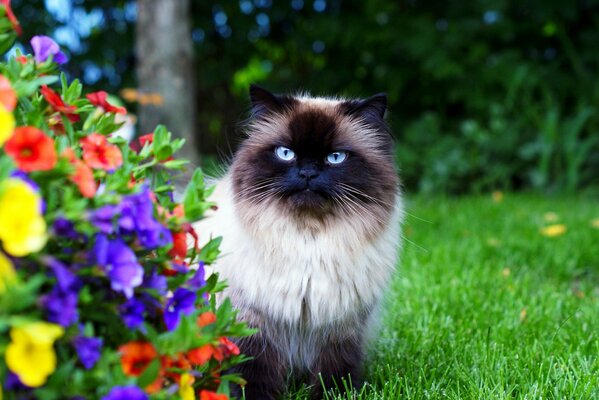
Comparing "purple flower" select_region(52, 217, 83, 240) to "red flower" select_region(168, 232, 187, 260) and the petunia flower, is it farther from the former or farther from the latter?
"red flower" select_region(168, 232, 187, 260)

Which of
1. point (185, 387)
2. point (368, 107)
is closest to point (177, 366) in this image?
point (185, 387)

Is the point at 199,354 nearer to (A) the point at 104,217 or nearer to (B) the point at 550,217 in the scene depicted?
(A) the point at 104,217

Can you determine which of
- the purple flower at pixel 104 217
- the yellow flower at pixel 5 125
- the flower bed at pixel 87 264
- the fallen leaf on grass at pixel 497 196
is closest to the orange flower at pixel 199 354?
the flower bed at pixel 87 264

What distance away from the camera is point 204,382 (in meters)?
1.64

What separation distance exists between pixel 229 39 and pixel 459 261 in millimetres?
4038

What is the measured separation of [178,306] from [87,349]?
0.87 feet

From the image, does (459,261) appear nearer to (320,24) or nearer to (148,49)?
(148,49)

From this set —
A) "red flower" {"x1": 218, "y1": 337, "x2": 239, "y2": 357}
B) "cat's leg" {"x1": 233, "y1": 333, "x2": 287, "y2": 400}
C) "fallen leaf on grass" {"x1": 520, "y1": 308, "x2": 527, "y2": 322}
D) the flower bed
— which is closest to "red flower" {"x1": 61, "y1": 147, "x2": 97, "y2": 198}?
the flower bed

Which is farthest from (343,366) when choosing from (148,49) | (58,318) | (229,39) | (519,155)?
(229,39)

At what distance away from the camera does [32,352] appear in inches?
43.7

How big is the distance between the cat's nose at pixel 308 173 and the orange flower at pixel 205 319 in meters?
0.68

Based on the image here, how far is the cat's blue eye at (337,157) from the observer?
2164 mm

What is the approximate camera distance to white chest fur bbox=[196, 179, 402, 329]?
2.11 meters

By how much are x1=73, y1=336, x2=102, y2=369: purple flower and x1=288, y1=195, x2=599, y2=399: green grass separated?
0.97 m
